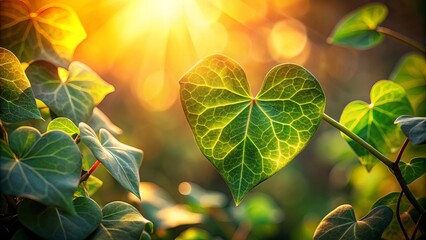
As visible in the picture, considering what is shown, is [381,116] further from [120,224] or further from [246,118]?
[120,224]

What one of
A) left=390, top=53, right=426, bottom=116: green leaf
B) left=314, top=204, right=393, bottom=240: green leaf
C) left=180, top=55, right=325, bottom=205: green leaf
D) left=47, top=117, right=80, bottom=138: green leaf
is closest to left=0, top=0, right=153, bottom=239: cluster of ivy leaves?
left=47, top=117, right=80, bottom=138: green leaf

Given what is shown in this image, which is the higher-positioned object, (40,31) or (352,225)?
(40,31)

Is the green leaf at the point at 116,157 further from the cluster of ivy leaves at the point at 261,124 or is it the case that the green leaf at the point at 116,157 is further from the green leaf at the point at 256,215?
the green leaf at the point at 256,215

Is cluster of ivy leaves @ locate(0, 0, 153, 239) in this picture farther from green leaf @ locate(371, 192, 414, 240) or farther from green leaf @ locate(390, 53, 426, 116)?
green leaf @ locate(390, 53, 426, 116)

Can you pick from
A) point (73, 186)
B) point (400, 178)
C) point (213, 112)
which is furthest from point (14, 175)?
point (400, 178)

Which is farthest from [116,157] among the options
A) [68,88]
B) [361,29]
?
[361,29]

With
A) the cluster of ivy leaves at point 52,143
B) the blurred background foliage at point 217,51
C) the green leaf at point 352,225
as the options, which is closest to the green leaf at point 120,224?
the cluster of ivy leaves at point 52,143
